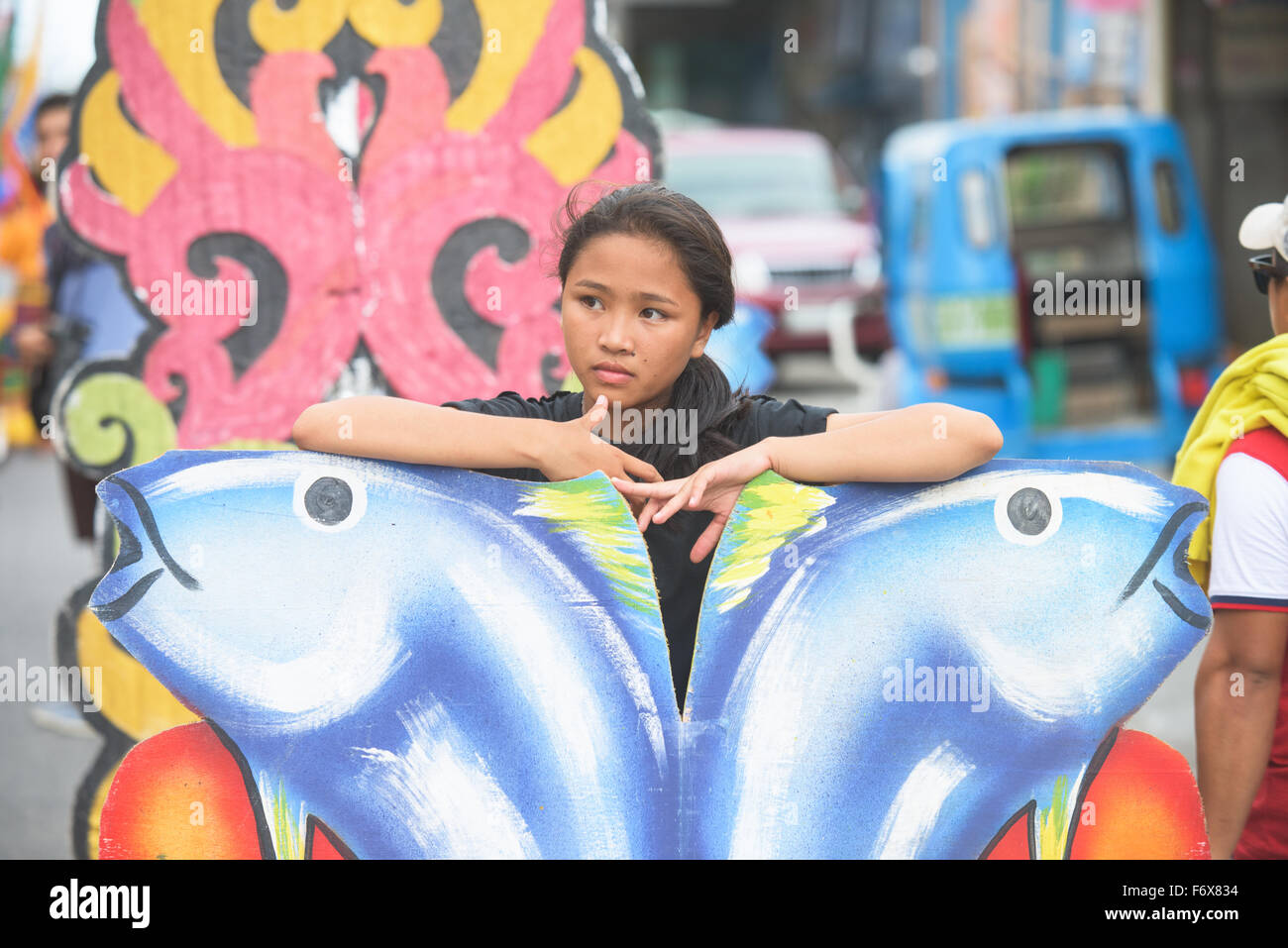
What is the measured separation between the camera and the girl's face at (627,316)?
2.26 m

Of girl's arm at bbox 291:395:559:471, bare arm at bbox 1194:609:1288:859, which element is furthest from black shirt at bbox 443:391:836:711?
bare arm at bbox 1194:609:1288:859

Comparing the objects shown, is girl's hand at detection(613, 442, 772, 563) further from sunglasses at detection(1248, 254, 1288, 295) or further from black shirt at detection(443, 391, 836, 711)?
sunglasses at detection(1248, 254, 1288, 295)

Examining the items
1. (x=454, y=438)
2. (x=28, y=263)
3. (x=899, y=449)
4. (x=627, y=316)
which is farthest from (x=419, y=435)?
(x=28, y=263)

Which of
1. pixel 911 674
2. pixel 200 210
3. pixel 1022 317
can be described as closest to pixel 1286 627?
pixel 911 674

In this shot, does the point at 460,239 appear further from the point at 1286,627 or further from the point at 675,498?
the point at 1286,627

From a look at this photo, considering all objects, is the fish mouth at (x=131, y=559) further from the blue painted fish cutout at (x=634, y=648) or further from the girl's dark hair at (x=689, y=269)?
the girl's dark hair at (x=689, y=269)

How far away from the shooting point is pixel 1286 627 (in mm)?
2236

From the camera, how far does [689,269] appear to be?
2.30 meters

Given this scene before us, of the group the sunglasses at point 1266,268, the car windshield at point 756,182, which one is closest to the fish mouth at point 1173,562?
the sunglasses at point 1266,268

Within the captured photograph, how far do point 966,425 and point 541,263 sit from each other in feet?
5.16

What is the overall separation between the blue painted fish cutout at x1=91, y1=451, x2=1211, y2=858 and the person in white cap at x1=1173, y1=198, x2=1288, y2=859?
6.4 inches

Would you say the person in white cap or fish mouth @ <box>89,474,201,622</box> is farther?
the person in white cap

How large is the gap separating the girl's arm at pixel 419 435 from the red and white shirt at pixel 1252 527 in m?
1.04

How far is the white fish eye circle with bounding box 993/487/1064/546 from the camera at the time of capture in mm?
2119
